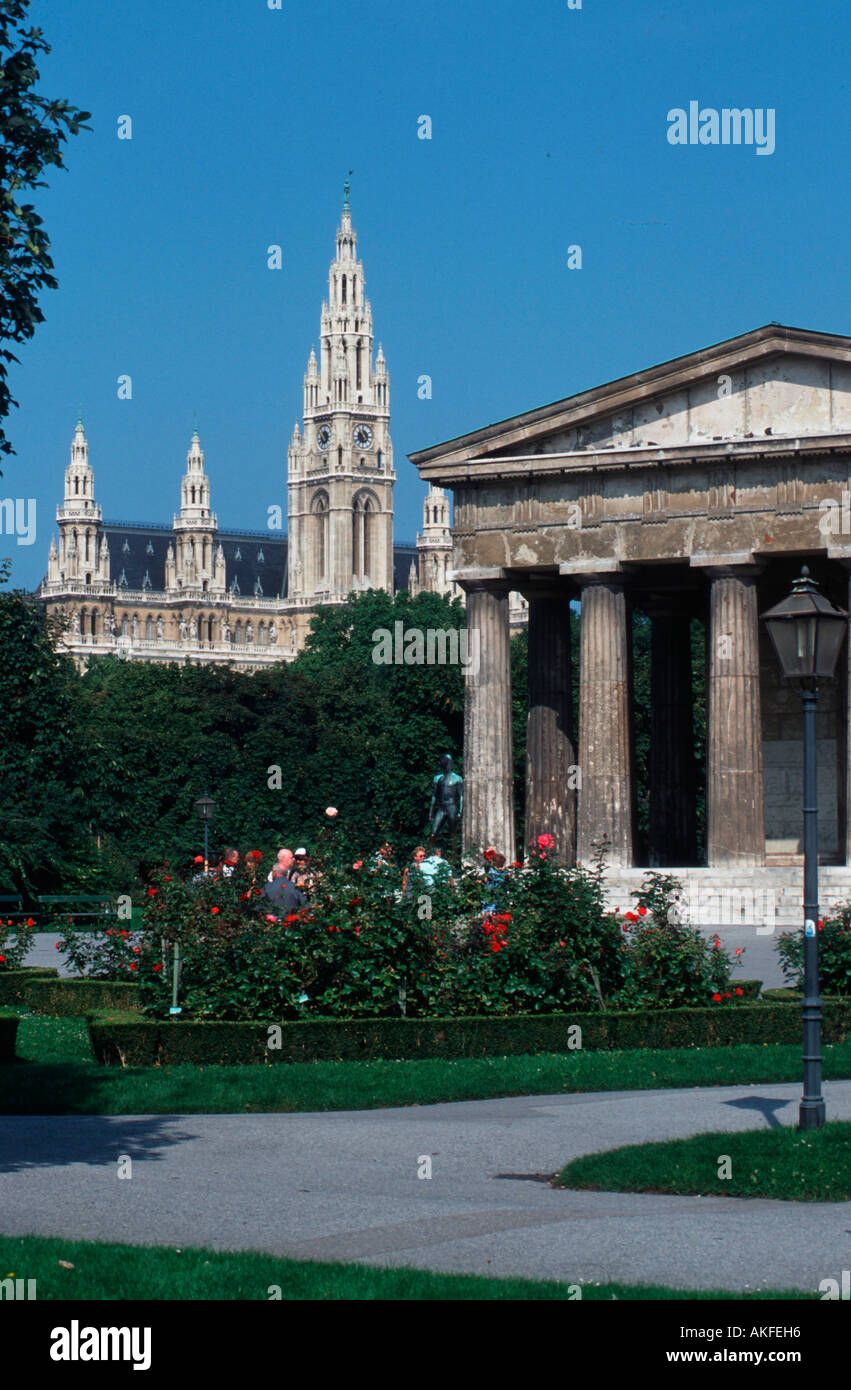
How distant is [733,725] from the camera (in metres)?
49.9

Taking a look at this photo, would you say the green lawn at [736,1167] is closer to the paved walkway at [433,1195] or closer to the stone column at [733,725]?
the paved walkway at [433,1195]

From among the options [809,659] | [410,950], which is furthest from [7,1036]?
[809,659]

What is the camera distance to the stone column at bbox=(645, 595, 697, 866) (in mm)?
56656

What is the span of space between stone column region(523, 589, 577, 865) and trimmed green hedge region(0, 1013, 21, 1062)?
30264mm

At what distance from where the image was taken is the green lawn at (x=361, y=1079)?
71.3 ft

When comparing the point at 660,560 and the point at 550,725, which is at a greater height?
the point at 660,560

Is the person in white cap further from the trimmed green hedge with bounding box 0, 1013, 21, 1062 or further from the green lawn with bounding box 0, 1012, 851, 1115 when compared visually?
the trimmed green hedge with bounding box 0, 1013, 21, 1062

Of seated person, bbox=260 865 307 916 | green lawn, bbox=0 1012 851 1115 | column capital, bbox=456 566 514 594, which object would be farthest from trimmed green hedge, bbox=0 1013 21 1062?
column capital, bbox=456 566 514 594

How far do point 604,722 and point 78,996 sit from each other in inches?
910

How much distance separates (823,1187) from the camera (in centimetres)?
1628

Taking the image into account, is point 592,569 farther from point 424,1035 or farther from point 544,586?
point 424,1035

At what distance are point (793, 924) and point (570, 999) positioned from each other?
22025mm

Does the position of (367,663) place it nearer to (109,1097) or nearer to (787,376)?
(787,376)

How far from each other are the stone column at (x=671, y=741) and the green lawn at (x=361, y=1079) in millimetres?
31059
